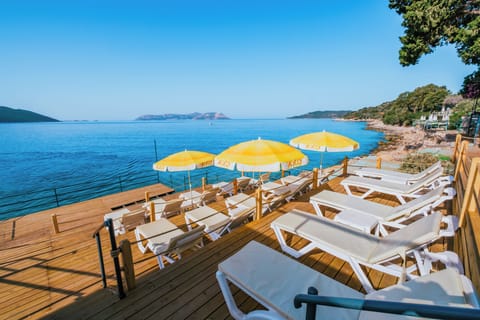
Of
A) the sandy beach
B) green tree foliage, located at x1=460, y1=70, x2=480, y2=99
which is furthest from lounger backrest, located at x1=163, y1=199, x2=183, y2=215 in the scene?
the sandy beach

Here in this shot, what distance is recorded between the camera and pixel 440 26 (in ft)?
31.8

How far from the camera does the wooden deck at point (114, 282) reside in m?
2.33

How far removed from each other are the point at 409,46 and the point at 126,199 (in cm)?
1637

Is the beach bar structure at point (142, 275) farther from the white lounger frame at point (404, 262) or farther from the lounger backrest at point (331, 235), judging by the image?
the lounger backrest at point (331, 235)

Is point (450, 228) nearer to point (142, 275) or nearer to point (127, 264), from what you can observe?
point (127, 264)

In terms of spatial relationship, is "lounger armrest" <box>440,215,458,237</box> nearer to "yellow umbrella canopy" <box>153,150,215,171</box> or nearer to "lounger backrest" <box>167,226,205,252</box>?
"lounger backrest" <box>167,226,205,252</box>

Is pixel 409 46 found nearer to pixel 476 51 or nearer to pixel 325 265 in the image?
pixel 476 51

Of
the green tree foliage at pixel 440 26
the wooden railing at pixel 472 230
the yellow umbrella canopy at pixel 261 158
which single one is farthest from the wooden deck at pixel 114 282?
the green tree foliage at pixel 440 26

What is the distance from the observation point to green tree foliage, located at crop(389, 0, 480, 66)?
888 cm

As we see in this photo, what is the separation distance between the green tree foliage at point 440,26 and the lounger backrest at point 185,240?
12960 mm

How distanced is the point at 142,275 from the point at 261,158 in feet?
9.51

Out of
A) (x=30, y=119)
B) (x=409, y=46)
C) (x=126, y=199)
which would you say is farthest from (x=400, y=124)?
(x=30, y=119)

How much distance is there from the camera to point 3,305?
2.99 m

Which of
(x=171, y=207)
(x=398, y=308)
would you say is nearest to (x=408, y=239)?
(x=398, y=308)
